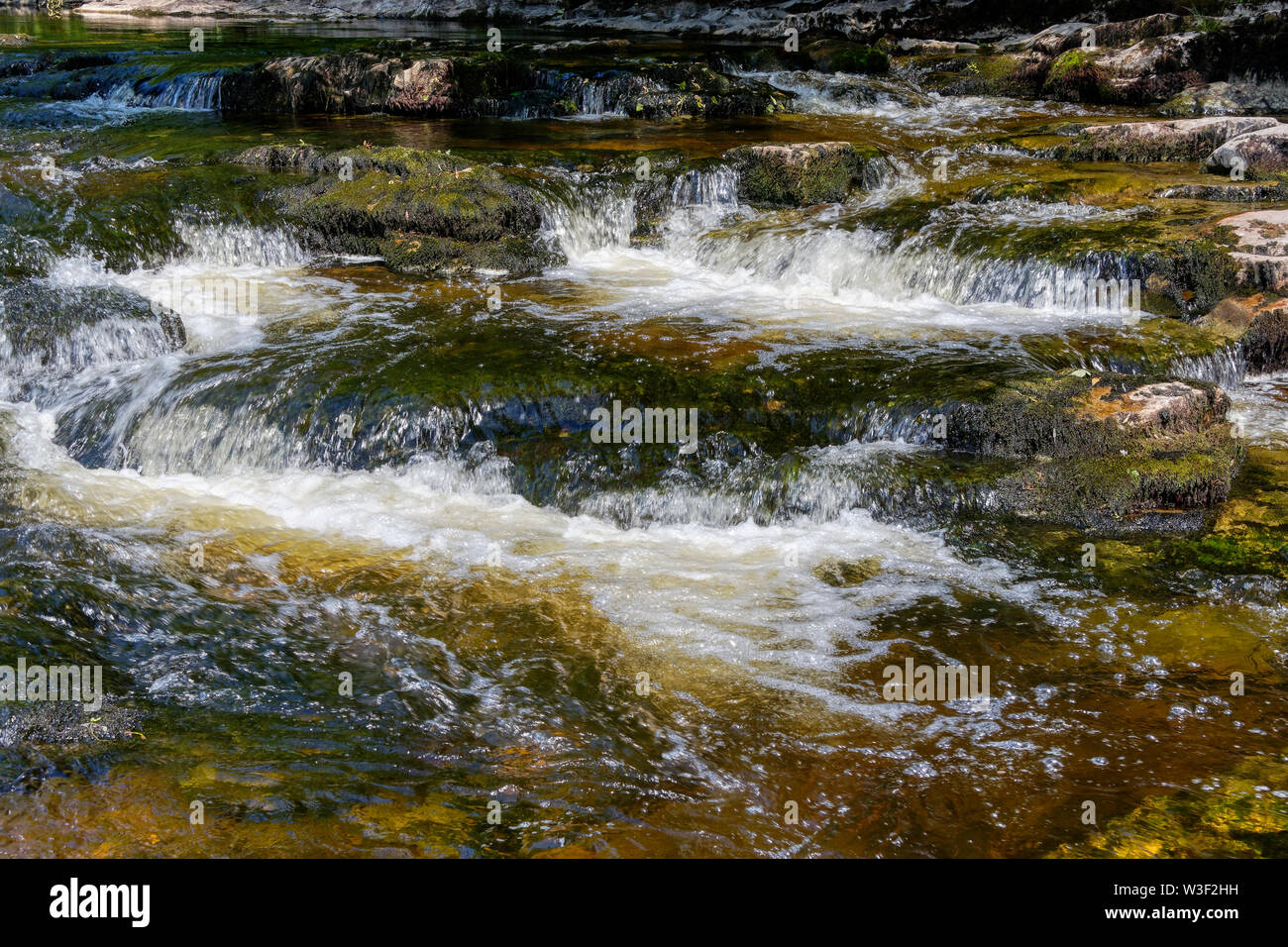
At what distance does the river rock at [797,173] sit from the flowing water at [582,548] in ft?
1.25

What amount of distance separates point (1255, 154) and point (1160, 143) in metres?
1.44

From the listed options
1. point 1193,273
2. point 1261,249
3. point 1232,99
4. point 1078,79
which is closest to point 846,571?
point 1193,273

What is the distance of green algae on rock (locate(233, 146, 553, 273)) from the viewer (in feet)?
37.7

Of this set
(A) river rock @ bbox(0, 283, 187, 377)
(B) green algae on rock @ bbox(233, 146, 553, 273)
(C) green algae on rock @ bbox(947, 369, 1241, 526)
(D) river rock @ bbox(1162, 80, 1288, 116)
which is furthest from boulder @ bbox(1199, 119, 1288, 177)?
(A) river rock @ bbox(0, 283, 187, 377)

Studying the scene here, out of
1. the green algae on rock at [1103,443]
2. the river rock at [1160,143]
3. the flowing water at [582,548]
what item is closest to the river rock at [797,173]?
the flowing water at [582,548]

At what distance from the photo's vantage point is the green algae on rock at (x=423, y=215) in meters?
11.5

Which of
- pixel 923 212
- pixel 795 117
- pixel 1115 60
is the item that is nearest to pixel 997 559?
pixel 923 212

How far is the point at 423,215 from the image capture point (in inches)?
461

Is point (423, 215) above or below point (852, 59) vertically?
below

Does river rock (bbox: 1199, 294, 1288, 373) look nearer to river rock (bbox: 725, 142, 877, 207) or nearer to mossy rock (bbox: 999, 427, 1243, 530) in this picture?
mossy rock (bbox: 999, 427, 1243, 530)

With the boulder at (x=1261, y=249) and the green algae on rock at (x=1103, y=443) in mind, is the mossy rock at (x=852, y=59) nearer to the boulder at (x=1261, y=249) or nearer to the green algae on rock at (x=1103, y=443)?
the boulder at (x=1261, y=249)

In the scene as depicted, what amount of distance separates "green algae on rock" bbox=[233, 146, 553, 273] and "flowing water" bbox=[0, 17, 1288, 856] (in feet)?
1.26

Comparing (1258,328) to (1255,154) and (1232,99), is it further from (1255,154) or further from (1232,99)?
(1232,99)

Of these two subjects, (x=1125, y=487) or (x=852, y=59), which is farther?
(x=852, y=59)
